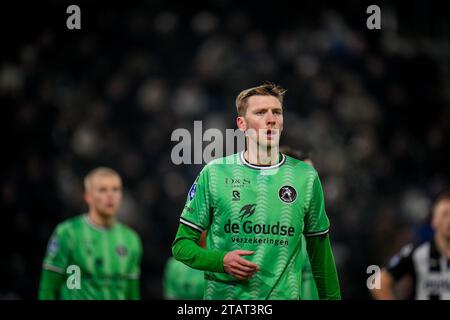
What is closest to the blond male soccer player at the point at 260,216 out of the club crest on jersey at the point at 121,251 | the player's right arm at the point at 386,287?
the player's right arm at the point at 386,287

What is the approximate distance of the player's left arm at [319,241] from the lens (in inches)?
168

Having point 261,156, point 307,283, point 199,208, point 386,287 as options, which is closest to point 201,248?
point 199,208

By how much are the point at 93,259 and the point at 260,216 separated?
9.53ft

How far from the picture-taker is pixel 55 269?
6.49m

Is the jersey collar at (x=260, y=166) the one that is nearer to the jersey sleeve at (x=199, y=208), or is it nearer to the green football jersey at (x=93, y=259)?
the jersey sleeve at (x=199, y=208)

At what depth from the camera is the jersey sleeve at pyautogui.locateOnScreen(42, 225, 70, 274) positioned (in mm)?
6518

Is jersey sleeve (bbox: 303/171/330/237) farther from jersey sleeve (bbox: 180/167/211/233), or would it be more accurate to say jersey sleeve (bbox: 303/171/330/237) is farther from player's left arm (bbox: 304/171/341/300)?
jersey sleeve (bbox: 180/167/211/233)

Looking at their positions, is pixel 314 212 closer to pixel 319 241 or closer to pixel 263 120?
pixel 319 241

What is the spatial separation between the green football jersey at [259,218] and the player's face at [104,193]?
261cm

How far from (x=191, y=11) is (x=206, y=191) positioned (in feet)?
30.3

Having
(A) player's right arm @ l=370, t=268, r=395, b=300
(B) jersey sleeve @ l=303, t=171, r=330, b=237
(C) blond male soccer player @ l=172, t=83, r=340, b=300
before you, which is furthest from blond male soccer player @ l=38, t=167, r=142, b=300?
(B) jersey sleeve @ l=303, t=171, r=330, b=237
